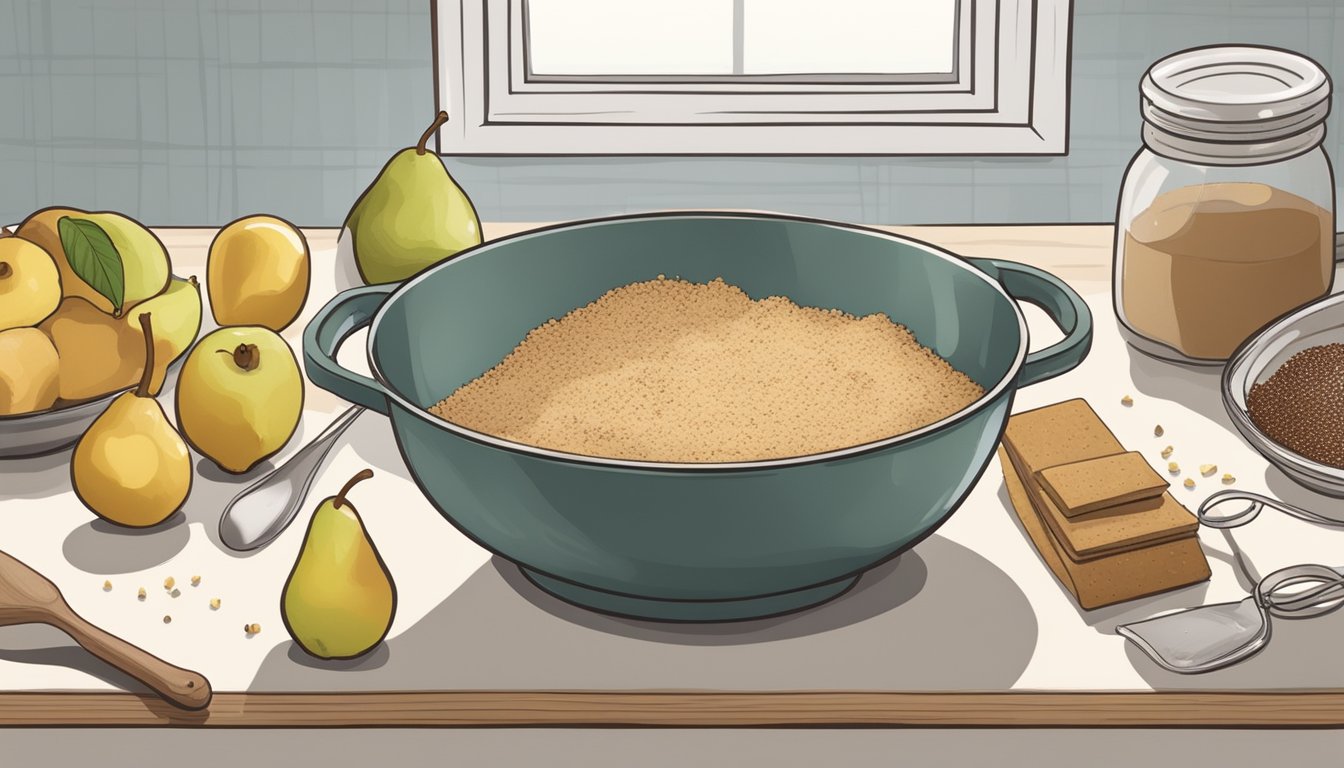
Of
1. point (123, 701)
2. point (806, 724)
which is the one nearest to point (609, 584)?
point (806, 724)

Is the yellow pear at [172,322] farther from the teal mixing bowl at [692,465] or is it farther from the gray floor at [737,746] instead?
the gray floor at [737,746]

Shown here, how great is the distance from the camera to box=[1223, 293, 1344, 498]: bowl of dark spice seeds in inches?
36.3

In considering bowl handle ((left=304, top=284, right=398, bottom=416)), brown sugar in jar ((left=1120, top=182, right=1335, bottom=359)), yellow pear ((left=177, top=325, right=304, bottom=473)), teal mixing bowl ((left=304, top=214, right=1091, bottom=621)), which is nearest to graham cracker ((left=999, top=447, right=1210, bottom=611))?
teal mixing bowl ((left=304, top=214, right=1091, bottom=621))

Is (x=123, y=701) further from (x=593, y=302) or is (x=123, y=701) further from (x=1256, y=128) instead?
(x=1256, y=128)

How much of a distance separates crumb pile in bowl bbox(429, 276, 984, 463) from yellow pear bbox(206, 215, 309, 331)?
314mm

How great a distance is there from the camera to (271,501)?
0.94 metres

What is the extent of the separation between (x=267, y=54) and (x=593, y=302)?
2.80ft

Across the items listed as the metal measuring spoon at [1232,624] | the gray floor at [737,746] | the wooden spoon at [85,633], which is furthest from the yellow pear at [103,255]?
the metal measuring spoon at [1232,624]

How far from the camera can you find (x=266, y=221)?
3.94ft

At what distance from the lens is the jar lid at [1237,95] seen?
105cm

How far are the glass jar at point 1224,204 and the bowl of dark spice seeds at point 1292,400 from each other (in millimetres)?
61

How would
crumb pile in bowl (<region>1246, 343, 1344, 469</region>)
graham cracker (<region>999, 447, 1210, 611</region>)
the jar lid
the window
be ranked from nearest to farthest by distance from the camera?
graham cracker (<region>999, 447, 1210, 611</region>), crumb pile in bowl (<region>1246, 343, 1344, 469</region>), the jar lid, the window

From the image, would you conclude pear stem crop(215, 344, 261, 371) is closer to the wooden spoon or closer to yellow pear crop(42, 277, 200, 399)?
yellow pear crop(42, 277, 200, 399)

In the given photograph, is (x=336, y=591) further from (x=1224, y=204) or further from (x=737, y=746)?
(x=1224, y=204)
